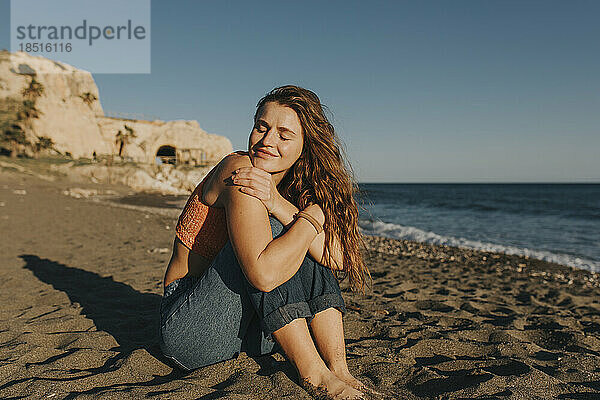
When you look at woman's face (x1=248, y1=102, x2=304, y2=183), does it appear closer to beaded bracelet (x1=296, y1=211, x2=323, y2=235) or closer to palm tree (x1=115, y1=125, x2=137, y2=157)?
beaded bracelet (x1=296, y1=211, x2=323, y2=235)

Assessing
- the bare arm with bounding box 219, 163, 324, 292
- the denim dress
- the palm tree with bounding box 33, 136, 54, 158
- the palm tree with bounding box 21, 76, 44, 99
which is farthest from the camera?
the palm tree with bounding box 21, 76, 44, 99

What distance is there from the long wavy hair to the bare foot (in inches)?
21.3

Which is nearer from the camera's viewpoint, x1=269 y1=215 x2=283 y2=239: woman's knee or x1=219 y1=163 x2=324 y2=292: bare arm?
x1=219 y1=163 x2=324 y2=292: bare arm

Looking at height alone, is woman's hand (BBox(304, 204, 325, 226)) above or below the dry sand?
above

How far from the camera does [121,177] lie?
28250 millimetres

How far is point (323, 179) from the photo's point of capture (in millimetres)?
2238

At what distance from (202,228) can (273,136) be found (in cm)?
61

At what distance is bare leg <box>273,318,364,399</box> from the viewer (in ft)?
5.86

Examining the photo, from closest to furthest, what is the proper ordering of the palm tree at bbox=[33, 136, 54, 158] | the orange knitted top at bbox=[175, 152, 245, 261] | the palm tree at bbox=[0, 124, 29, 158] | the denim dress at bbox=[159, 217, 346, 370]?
the denim dress at bbox=[159, 217, 346, 370], the orange knitted top at bbox=[175, 152, 245, 261], the palm tree at bbox=[0, 124, 29, 158], the palm tree at bbox=[33, 136, 54, 158]

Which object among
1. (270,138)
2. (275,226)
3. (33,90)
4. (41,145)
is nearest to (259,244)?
(275,226)

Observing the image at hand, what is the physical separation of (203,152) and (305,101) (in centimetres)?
4267

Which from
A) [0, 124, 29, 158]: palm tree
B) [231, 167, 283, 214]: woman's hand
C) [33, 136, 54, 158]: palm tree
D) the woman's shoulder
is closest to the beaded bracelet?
[231, 167, 283, 214]: woman's hand

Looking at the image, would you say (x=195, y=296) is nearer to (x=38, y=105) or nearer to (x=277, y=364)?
(x=277, y=364)

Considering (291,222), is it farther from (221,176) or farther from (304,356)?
(304,356)
